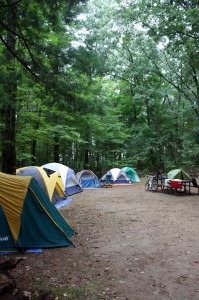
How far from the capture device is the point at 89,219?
24.3ft

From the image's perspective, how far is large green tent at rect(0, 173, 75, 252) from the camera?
4.71 m

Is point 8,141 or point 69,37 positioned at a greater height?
point 69,37

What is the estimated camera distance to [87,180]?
1522 centimetres

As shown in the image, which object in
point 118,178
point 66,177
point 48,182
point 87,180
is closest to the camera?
point 48,182

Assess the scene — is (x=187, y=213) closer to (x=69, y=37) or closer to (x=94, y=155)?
(x=69, y=37)

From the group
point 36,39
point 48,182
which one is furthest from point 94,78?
point 48,182

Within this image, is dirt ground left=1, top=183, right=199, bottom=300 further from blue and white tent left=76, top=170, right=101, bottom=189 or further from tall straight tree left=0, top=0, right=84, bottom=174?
blue and white tent left=76, top=170, right=101, bottom=189

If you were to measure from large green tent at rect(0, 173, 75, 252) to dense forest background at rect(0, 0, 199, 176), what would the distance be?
1818 mm

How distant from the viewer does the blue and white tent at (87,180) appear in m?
15.1

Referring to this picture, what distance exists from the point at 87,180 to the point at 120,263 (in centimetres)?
1102

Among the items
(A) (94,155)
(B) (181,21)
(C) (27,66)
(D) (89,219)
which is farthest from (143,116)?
(C) (27,66)

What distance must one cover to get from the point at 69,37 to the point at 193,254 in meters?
7.11

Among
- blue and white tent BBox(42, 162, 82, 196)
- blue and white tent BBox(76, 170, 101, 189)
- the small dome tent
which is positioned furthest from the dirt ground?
blue and white tent BBox(76, 170, 101, 189)

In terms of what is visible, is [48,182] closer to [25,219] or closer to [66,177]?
[66,177]
